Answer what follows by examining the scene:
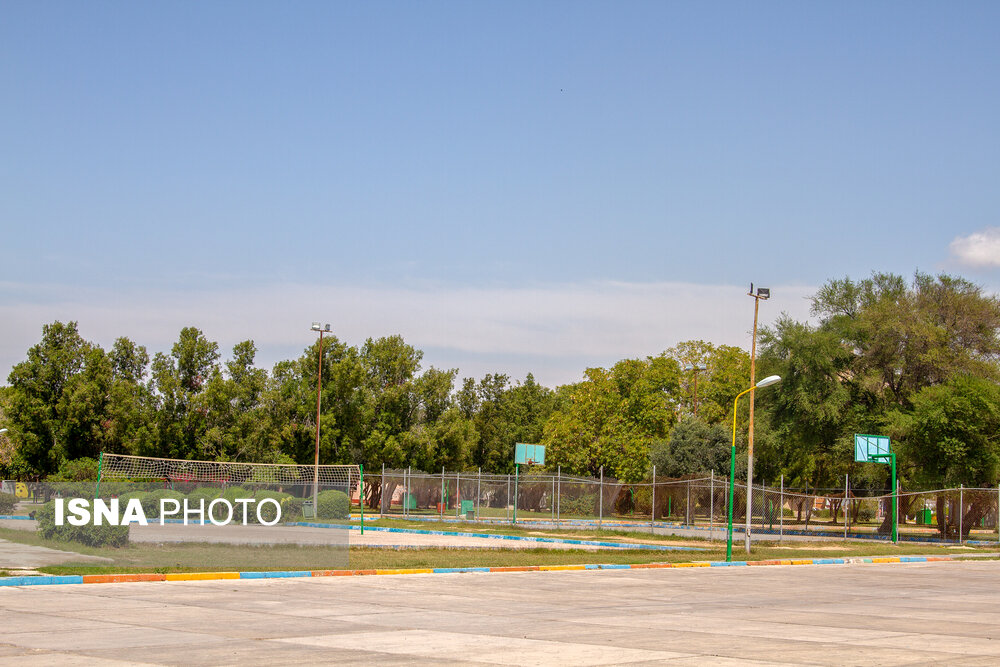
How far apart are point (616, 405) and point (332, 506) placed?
3353 cm

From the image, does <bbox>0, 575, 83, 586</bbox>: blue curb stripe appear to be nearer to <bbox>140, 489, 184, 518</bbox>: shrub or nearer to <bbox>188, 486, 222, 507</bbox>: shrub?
<bbox>140, 489, 184, 518</bbox>: shrub

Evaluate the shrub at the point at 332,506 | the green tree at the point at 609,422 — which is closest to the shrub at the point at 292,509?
the shrub at the point at 332,506

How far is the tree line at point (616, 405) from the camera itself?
5094 cm

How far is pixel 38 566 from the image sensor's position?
64.4 feet

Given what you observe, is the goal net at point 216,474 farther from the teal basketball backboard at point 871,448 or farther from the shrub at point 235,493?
the teal basketball backboard at point 871,448

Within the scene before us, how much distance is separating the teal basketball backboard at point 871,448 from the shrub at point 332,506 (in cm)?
2329

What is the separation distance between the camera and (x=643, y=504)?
212 feet

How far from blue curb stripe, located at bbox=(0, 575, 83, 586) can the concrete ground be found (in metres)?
0.41

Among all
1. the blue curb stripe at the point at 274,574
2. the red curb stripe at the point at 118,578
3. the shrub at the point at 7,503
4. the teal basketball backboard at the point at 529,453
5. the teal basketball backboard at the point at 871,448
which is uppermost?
the teal basketball backboard at the point at 871,448

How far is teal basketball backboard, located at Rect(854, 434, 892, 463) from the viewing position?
152ft

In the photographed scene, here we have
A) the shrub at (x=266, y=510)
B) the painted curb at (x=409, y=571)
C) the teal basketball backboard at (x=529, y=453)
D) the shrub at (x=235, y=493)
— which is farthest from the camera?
the teal basketball backboard at (x=529, y=453)

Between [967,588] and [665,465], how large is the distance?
44.2 meters

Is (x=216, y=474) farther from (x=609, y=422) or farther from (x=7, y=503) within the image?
(x=609, y=422)

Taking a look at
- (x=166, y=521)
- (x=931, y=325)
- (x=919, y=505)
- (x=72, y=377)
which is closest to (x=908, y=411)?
(x=931, y=325)
